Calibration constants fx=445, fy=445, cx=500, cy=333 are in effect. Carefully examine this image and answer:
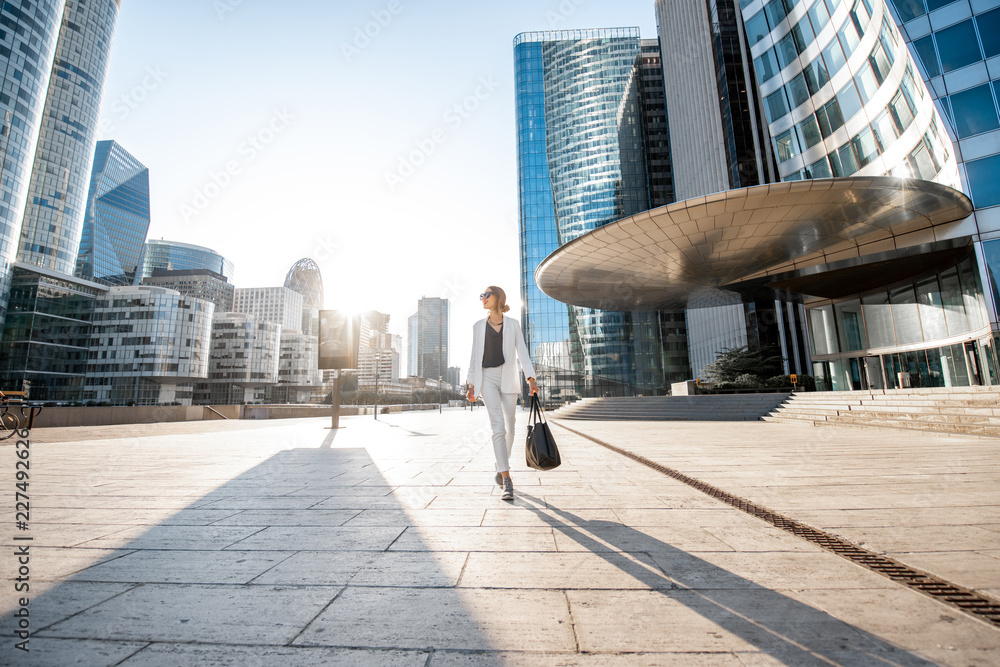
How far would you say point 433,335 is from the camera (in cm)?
13912

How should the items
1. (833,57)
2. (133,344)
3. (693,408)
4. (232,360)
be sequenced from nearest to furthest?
(693,408) → (833,57) → (133,344) → (232,360)

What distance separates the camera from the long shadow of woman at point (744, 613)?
146 centimetres

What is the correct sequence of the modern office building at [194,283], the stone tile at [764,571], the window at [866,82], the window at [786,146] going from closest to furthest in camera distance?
the stone tile at [764,571] → the window at [866,82] → the window at [786,146] → the modern office building at [194,283]

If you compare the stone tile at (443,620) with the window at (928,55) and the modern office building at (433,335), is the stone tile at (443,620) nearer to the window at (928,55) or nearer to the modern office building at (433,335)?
the window at (928,55)

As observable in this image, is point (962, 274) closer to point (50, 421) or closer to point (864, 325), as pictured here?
point (864, 325)

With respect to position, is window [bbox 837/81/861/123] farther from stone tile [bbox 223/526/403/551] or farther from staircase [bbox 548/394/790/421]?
stone tile [bbox 223/526/403/551]

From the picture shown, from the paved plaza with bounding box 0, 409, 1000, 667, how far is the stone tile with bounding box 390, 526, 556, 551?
2 cm

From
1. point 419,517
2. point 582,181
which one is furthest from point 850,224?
point 582,181

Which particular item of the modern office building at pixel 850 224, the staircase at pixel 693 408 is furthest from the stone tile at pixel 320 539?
the staircase at pixel 693 408

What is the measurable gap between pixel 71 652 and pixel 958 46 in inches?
1023

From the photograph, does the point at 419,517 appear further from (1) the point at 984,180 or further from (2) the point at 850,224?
(1) the point at 984,180

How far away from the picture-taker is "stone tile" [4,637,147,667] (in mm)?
1436

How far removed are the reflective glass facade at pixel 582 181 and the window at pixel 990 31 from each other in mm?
51714

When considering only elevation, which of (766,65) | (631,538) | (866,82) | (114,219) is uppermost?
(114,219)
